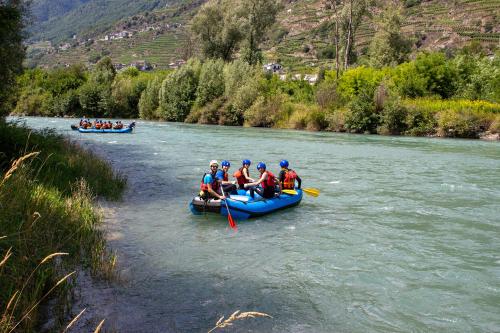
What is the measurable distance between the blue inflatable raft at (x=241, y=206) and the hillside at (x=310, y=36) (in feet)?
127

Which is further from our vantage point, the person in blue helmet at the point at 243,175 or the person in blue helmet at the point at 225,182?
the person in blue helmet at the point at 243,175

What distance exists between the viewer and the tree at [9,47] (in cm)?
1241

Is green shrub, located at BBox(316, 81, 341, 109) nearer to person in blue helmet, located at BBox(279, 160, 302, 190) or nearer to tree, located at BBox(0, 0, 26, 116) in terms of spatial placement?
tree, located at BBox(0, 0, 26, 116)

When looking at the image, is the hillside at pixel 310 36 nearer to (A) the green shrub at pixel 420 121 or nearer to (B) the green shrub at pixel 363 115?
(B) the green shrub at pixel 363 115

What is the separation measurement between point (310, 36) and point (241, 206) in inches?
5422

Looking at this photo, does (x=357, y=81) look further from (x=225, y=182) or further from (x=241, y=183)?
(x=225, y=182)

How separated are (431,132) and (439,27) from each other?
3450 inches

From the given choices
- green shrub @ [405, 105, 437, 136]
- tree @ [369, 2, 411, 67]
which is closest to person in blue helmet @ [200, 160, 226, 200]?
green shrub @ [405, 105, 437, 136]

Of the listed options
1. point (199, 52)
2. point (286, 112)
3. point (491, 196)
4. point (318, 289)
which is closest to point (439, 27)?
point (199, 52)

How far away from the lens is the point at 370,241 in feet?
28.1

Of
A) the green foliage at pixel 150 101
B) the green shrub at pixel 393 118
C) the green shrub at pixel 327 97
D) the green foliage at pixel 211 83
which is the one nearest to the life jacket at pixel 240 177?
the green shrub at pixel 393 118

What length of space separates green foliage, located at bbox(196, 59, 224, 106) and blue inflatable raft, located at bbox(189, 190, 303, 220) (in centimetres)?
3613

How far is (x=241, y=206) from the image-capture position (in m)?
9.93

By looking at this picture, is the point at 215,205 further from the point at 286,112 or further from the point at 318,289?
the point at 286,112
